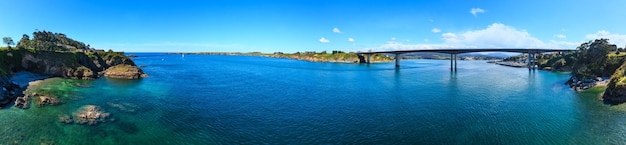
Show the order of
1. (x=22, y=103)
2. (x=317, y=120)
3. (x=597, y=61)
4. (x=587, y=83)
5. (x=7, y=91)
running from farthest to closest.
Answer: (x=597, y=61), (x=587, y=83), (x=7, y=91), (x=22, y=103), (x=317, y=120)

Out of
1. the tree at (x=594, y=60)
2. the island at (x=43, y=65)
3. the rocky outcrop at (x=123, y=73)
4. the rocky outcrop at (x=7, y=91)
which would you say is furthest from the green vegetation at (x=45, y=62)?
the tree at (x=594, y=60)

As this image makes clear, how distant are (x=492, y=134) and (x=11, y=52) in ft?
253

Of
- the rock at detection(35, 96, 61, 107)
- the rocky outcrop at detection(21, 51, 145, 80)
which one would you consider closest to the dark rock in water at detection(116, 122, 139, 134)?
the rock at detection(35, 96, 61, 107)

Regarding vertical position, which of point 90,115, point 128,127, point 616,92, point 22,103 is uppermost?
point 22,103

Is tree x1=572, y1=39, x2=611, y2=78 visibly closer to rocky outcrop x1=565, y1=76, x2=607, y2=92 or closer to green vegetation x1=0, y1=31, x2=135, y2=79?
rocky outcrop x1=565, y1=76, x2=607, y2=92

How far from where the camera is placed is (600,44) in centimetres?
7138

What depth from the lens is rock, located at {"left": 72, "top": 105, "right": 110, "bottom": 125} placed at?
28.8 meters

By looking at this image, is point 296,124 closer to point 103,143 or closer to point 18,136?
point 103,143

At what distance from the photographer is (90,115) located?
→ 3041cm

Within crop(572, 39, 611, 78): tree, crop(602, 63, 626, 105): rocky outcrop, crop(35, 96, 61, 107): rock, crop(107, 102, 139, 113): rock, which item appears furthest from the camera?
crop(572, 39, 611, 78): tree

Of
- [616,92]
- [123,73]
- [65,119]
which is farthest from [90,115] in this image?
[616,92]

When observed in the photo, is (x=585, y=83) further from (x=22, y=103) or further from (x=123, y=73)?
(x=123, y=73)

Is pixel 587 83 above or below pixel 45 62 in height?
below

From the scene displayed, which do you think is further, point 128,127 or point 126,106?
point 126,106
